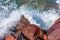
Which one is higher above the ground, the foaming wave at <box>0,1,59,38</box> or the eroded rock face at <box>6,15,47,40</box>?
the foaming wave at <box>0,1,59,38</box>

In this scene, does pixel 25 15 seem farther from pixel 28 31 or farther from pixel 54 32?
pixel 54 32

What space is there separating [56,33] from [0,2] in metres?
0.88

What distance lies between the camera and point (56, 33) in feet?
8.86

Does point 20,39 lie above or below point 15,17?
below

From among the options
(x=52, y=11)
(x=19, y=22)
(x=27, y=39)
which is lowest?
(x=27, y=39)

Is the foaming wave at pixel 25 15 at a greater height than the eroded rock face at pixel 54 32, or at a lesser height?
greater

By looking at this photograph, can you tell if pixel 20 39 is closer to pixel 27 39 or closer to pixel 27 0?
pixel 27 39

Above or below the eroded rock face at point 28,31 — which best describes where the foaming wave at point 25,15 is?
above

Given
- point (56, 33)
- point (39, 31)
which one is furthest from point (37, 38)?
point (56, 33)

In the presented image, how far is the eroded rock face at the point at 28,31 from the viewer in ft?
8.77

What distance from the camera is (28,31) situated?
268 centimetres

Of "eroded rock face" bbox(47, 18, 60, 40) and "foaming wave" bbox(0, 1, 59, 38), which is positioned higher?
"foaming wave" bbox(0, 1, 59, 38)

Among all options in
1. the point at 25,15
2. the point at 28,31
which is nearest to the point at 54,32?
the point at 28,31

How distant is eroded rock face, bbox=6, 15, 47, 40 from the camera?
2674 millimetres
